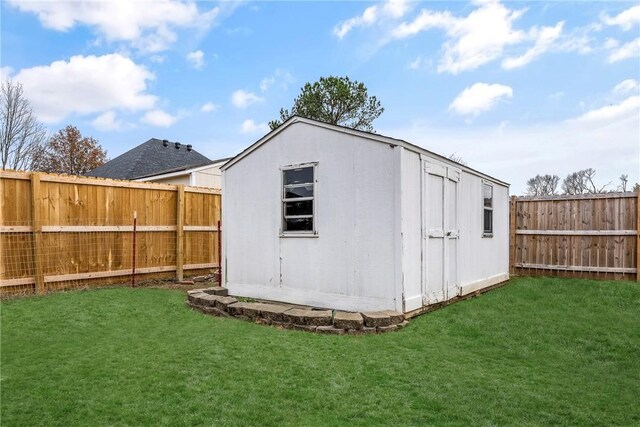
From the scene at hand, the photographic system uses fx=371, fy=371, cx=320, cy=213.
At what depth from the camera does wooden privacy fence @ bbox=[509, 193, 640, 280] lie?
327 inches

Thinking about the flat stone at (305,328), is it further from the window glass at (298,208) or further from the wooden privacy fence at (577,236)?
the wooden privacy fence at (577,236)

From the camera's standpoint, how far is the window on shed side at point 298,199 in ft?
19.4

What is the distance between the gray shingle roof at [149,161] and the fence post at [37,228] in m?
10.2

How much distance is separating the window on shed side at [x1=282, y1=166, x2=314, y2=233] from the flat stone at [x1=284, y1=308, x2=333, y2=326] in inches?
54.4

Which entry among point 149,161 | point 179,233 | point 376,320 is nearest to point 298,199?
point 376,320

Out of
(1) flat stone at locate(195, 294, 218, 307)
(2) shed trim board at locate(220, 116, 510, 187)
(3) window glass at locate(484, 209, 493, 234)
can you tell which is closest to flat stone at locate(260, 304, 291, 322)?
(1) flat stone at locate(195, 294, 218, 307)

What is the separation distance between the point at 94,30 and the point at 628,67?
13.5 m

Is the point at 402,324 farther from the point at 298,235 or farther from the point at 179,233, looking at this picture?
the point at 179,233

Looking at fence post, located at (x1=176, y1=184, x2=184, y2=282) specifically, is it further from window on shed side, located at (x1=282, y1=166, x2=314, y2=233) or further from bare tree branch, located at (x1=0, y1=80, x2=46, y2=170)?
bare tree branch, located at (x1=0, y1=80, x2=46, y2=170)

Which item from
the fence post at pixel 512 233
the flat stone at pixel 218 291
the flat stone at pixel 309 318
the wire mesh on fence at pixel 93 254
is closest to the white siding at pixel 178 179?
the wire mesh on fence at pixel 93 254

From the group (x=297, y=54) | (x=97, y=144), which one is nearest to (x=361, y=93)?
(x=297, y=54)

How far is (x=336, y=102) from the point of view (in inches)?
749

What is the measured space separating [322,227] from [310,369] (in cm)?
255

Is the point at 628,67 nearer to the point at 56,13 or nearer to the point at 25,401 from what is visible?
the point at 25,401
